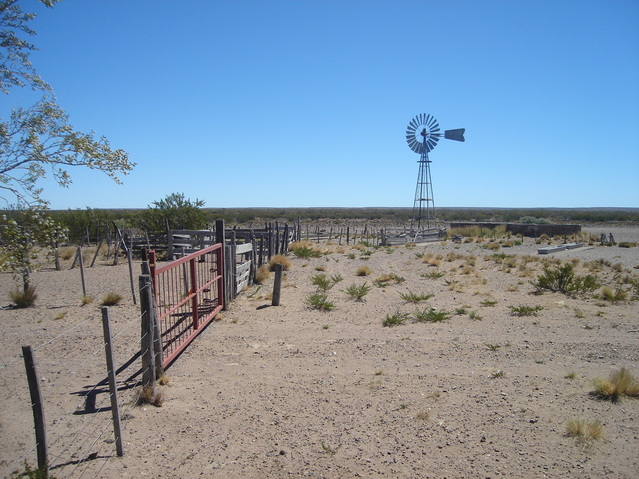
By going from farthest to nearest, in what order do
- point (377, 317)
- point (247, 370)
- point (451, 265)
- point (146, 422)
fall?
1. point (451, 265)
2. point (377, 317)
3. point (247, 370)
4. point (146, 422)

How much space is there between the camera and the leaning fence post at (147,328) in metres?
5.60

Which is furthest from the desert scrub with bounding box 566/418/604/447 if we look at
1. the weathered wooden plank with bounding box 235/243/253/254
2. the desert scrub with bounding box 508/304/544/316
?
the weathered wooden plank with bounding box 235/243/253/254

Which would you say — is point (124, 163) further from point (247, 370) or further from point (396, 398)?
point (396, 398)

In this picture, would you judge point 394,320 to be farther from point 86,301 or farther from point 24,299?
point 24,299

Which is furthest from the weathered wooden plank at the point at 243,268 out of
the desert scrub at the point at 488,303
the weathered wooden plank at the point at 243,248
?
the desert scrub at the point at 488,303

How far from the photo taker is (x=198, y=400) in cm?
582

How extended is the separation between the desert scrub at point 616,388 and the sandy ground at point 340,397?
14 cm

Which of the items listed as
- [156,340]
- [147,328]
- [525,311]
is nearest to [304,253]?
[525,311]

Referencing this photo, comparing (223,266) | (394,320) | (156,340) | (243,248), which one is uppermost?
(243,248)

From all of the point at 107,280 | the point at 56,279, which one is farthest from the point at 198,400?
the point at 56,279

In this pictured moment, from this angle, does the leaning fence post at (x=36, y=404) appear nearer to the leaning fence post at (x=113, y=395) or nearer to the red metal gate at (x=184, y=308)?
the leaning fence post at (x=113, y=395)

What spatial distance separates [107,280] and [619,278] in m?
17.2

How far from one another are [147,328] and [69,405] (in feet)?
4.03

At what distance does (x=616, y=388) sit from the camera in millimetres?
5695
